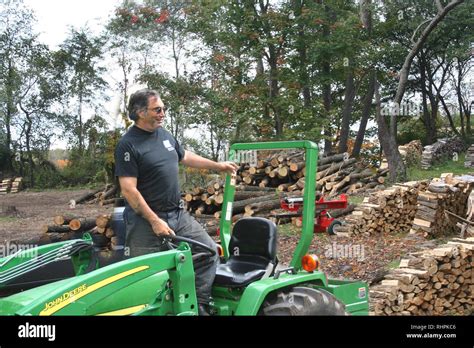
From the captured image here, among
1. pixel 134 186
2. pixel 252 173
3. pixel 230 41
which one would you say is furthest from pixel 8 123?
pixel 134 186

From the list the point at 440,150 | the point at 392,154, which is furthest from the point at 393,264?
the point at 440,150

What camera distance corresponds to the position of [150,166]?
392 centimetres

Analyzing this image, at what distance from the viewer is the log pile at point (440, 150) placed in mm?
21078

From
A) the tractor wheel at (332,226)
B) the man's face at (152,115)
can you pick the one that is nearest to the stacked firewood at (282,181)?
the tractor wheel at (332,226)

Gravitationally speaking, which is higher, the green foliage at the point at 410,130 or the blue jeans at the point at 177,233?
the green foliage at the point at 410,130

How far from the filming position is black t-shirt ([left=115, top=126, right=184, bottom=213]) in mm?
3881

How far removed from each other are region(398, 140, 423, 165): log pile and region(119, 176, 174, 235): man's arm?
19196mm

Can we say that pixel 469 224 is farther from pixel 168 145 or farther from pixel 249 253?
pixel 168 145

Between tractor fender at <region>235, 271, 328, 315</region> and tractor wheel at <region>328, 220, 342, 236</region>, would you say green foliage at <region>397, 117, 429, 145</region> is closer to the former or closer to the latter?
tractor wheel at <region>328, 220, 342, 236</region>

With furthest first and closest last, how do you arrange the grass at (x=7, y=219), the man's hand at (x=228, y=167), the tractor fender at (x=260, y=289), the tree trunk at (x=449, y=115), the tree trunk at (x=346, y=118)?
the tree trunk at (x=449, y=115) → the tree trunk at (x=346, y=118) → the grass at (x=7, y=219) → the man's hand at (x=228, y=167) → the tractor fender at (x=260, y=289)

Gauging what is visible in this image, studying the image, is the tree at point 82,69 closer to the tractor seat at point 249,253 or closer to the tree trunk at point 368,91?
the tree trunk at point 368,91

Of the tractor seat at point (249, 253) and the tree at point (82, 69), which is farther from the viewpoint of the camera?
the tree at point (82, 69)

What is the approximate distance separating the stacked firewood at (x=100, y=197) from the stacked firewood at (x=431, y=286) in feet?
43.1

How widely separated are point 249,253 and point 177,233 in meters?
0.59
